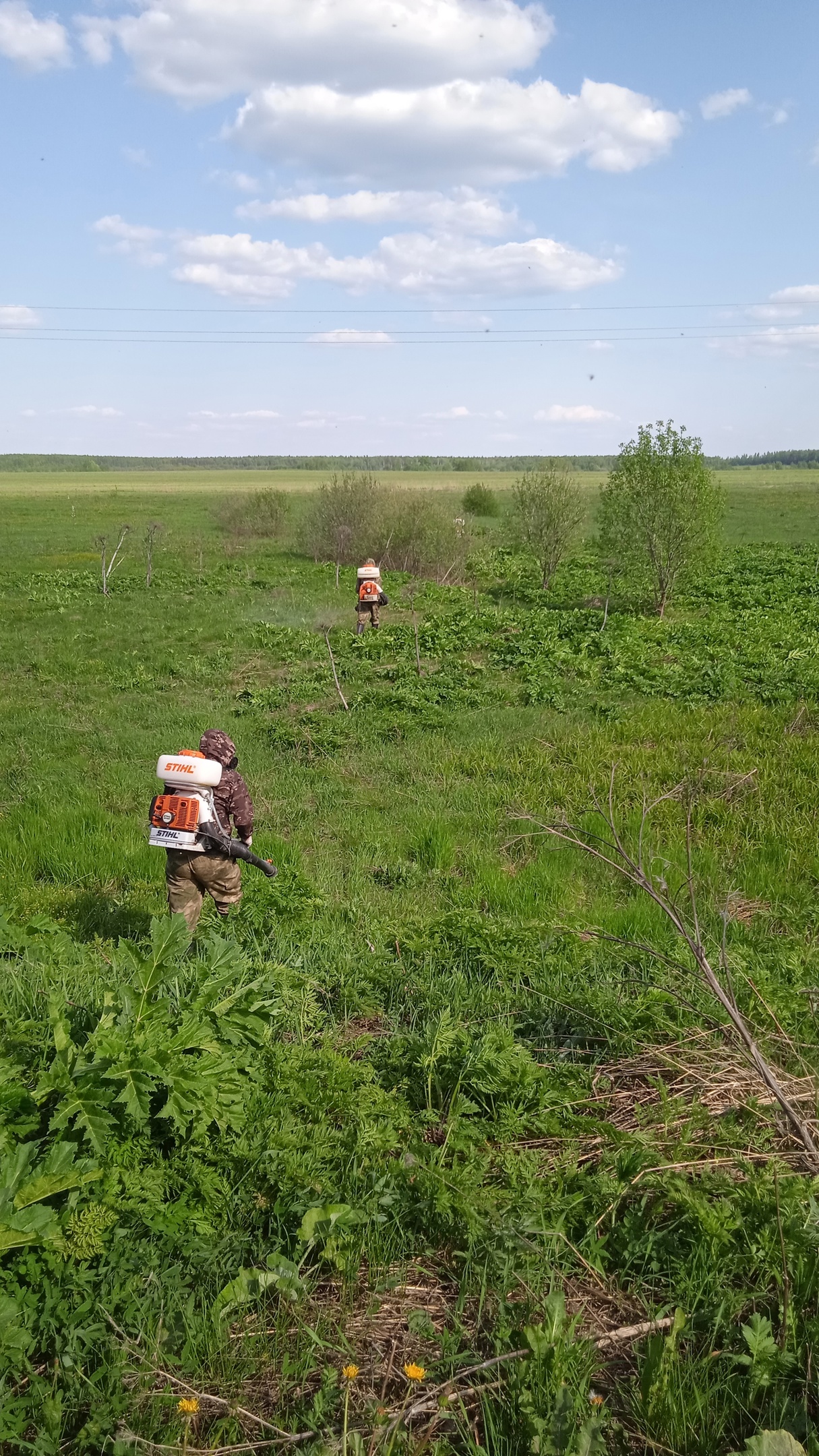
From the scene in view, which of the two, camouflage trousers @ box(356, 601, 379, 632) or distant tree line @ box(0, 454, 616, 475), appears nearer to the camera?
camouflage trousers @ box(356, 601, 379, 632)

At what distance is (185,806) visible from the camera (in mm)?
5594

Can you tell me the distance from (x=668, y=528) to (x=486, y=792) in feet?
39.1

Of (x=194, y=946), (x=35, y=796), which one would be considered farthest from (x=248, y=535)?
(x=194, y=946)

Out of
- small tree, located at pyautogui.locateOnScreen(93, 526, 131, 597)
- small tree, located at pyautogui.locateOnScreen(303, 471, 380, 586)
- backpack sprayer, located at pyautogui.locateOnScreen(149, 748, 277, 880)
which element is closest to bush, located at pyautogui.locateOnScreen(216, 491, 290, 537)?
small tree, located at pyautogui.locateOnScreen(93, 526, 131, 597)

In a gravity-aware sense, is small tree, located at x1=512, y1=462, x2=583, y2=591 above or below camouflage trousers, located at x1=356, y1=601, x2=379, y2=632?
above

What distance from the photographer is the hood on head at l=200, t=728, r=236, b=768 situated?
5.87 metres

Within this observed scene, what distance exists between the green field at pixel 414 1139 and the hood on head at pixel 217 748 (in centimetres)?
105

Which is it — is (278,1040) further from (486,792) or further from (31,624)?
(31,624)

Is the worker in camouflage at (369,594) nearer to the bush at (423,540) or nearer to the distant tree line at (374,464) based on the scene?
the bush at (423,540)

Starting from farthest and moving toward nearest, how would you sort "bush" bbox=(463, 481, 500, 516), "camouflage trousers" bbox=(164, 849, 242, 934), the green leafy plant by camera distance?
"bush" bbox=(463, 481, 500, 516), "camouflage trousers" bbox=(164, 849, 242, 934), the green leafy plant

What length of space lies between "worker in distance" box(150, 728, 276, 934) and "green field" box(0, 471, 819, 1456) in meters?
0.30

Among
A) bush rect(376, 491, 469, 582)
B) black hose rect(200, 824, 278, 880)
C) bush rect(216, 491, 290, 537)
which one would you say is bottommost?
black hose rect(200, 824, 278, 880)

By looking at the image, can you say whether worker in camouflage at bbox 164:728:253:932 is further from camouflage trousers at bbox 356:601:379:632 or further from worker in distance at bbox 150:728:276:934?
camouflage trousers at bbox 356:601:379:632

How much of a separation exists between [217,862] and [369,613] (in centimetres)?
1323
